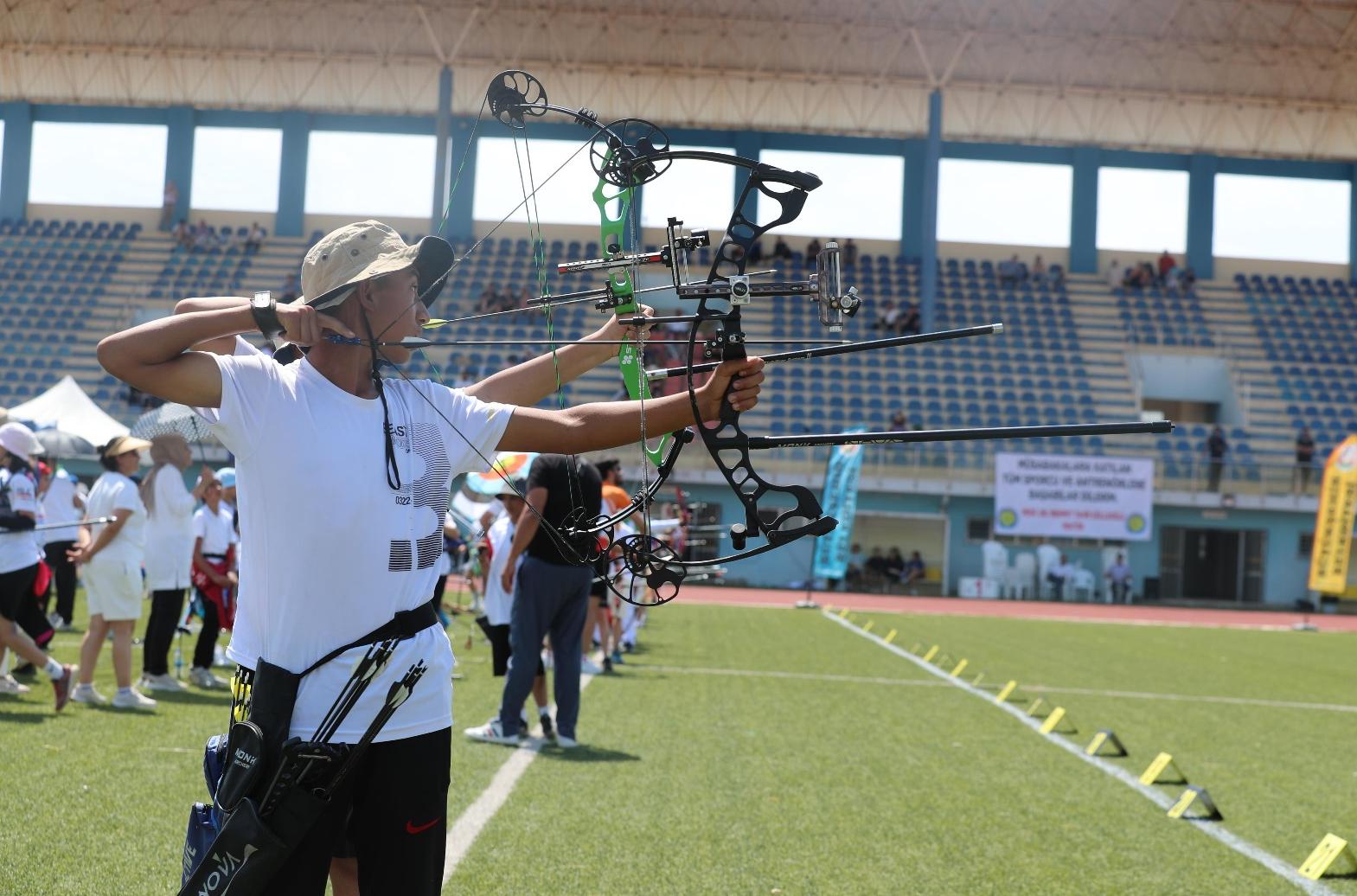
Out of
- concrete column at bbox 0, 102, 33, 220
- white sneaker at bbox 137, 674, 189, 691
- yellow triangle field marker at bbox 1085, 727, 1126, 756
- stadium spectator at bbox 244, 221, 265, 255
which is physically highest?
concrete column at bbox 0, 102, 33, 220

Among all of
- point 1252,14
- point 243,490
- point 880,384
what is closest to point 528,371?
point 243,490

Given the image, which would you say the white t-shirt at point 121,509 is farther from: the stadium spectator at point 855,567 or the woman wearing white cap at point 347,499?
the stadium spectator at point 855,567

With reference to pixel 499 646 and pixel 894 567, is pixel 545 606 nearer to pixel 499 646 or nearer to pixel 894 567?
pixel 499 646

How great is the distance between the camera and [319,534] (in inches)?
109

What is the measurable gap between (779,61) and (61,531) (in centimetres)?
2632

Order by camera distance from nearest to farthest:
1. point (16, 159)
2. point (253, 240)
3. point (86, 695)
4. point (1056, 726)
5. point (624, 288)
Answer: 1. point (624, 288)
2. point (86, 695)
3. point (1056, 726)
4. point (253, 240)
5. point (16, 159)

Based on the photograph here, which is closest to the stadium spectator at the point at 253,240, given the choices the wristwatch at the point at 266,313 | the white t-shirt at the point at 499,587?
the white t-shirt at the point at 499,587

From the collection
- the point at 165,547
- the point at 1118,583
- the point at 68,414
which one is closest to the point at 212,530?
the point at 165,547

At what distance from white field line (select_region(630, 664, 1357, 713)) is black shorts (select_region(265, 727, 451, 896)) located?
9883mm

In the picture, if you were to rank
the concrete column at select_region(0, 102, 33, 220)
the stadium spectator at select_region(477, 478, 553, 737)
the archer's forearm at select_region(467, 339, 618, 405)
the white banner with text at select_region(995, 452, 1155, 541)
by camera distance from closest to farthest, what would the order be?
1. the archer's forearm at select_region(467, 339, 618, 405)
2. the stadium spectator at select_region(477, 478, 553, 737)
3. the white banner with text at select_region(995, 452, 1155, 541)
4. the concrete column at select_region(0, 102, 33, 220)

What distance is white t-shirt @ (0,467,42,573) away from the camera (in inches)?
337

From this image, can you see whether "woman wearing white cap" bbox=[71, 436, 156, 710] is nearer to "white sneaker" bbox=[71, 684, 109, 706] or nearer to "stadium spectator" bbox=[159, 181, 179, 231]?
"white sneaker" bbox=[71, 684, 109, 706]


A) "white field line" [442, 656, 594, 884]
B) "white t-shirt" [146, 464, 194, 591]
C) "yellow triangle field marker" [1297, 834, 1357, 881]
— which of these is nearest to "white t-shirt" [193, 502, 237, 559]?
"white t-shirt" [146, 464, 194, 591]

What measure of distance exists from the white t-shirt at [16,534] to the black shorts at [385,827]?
21.9 feet
